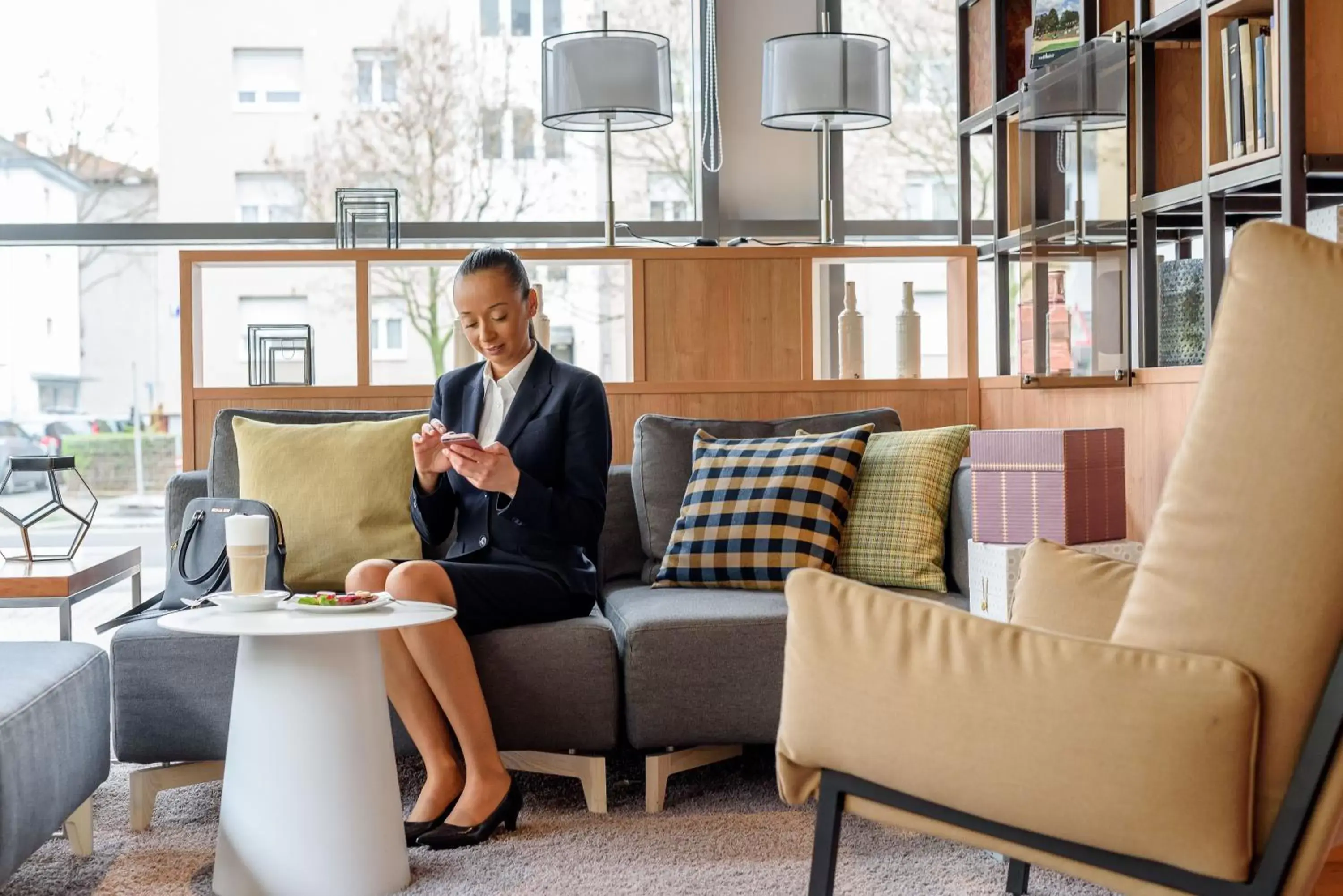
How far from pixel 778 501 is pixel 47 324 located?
2.95 m

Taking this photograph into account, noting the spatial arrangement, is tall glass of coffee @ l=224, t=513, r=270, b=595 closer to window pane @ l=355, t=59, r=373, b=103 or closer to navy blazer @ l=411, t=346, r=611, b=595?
navy blazer @ l=411, t=346, r=611, b=595

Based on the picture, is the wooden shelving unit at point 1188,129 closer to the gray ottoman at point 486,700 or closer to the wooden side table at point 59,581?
the gray ottoman at point 486,700

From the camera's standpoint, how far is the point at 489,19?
4488 mm

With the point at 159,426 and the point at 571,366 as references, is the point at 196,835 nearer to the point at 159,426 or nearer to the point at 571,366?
the point at 571,366

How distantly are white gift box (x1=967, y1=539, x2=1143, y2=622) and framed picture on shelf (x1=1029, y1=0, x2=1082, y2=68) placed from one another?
149 centimetres

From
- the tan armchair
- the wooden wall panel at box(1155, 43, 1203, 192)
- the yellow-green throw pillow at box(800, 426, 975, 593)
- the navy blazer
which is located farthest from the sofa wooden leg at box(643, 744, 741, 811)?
the wooden wall panel at box(1155, 43, 1203, 192)

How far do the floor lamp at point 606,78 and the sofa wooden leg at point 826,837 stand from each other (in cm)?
241

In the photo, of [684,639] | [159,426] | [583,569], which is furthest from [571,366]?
[159,426]

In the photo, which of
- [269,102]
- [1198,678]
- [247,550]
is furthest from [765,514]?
[269,102]

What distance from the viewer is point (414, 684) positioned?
2416 mm

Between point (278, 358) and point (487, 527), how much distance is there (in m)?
1.24

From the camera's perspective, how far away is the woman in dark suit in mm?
2389

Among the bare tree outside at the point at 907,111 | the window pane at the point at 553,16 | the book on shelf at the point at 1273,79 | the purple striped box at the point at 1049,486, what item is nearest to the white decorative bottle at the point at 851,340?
the purple striped box at the point at 1049,486

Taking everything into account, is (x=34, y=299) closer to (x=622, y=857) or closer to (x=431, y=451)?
(x=431, y=451)
